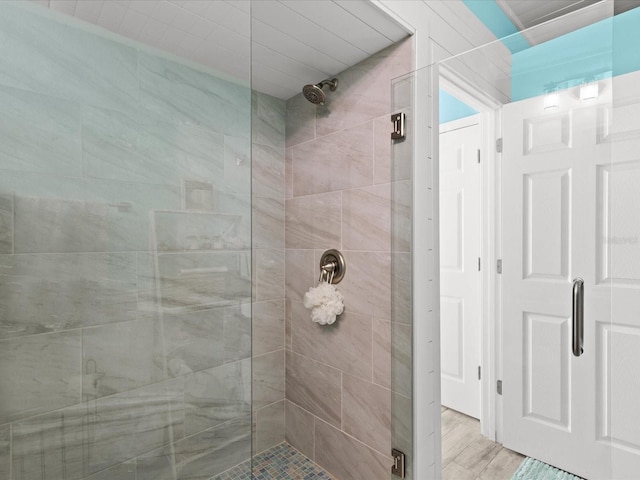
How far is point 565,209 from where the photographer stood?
2.98 ft

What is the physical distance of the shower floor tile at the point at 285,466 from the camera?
4.30 feet

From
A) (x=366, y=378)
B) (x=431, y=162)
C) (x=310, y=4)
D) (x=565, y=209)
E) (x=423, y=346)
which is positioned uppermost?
(x=310, y=4)

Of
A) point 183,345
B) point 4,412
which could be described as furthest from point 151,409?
point 4,412

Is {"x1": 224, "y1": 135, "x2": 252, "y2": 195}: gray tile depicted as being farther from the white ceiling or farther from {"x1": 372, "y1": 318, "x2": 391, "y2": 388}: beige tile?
{"x1": 372, "y1": 318, "x2": 391, "y2": 388}: beige tile

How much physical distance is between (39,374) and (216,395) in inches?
19.5

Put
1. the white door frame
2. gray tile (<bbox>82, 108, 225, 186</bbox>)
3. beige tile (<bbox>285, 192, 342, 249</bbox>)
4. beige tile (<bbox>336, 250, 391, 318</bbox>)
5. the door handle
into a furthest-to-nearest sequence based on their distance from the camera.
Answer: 1. beige tile (<bbox>285, 192, 342, 249</bbox>)
2. beige tile (<bbox>336, 250, 391, 318</bbox>)
3. the white door frame
4. the door handle
5. gray tile (<bbox>82, 108, 225, 186</bbox>)

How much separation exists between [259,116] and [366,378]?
3.48 ft

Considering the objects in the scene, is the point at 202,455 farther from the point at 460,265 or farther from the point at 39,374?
the point at 460,265

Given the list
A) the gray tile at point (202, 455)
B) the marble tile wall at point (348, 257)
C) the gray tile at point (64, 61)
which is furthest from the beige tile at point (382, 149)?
the gray tile at point (202, 455)

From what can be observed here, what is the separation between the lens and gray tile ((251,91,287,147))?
1143 millimetres

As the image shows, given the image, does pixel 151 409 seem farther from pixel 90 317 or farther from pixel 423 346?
pixel 423 346

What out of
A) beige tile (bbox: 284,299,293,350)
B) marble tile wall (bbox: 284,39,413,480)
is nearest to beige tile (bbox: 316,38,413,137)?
marble tile wall (bbox: 284,39,413,480)

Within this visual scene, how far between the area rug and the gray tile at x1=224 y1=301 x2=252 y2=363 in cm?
92

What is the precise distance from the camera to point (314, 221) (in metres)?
1.36
